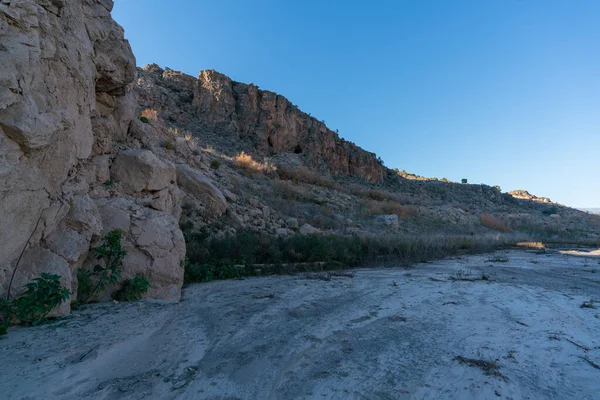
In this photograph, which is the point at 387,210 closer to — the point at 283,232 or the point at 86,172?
the point at 283,232

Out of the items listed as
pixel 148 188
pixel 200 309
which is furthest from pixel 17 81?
pixel 200 309

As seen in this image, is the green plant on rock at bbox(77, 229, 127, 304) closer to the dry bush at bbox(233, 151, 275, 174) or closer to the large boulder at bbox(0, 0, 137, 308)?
the large boulder at bbox(0, 0, 137, 308)

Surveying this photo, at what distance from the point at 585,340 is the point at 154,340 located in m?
4.12

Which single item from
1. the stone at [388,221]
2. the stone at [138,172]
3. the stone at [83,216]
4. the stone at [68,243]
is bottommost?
the stone at [68,243]

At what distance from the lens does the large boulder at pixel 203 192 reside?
917cm

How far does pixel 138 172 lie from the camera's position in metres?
5.95

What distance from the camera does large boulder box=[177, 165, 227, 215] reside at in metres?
9.17

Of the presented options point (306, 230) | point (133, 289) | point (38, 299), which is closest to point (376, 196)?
point (306, 230)

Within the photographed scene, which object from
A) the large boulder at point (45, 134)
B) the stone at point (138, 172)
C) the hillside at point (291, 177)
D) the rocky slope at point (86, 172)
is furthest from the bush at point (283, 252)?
the large boulder at point (45, 134)

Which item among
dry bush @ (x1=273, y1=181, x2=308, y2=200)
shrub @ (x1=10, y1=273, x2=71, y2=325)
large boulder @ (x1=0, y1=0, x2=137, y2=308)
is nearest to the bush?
large boulder @ (x1=0, y1=0, x2=137, y2=308)

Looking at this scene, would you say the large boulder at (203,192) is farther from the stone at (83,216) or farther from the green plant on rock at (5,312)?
the green plant on rock at (5,312)

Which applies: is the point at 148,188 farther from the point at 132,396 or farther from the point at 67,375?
the point at 132,396

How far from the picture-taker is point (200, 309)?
4.29 meters

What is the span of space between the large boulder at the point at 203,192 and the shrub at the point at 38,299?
5699 millimetres
